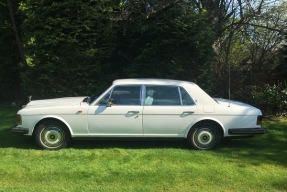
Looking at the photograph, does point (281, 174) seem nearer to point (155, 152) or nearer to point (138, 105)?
point (155, 152)

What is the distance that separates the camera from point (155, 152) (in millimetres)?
7910

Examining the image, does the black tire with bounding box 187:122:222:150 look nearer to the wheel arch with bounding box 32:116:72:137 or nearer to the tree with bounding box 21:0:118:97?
the wheel arch with bounding box 32:116:72:137

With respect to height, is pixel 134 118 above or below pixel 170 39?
below

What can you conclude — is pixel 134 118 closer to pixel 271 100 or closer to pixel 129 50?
pixel 129 50

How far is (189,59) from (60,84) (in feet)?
12.4

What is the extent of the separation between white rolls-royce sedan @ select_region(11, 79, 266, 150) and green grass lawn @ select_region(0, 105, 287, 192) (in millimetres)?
304

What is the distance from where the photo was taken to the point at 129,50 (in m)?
13.0

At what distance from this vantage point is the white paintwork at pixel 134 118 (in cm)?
797

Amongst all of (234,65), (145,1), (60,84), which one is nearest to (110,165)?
(60,84)

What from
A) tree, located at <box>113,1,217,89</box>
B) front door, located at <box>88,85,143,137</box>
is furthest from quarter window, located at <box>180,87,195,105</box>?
tree, located at <box>113,1,217,89</box>

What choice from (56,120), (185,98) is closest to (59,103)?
(56,120)

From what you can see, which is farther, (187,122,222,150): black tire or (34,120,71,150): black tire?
(187,122,222,150): black tire

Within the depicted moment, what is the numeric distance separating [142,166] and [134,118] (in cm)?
122

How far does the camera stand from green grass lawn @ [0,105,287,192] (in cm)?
620
